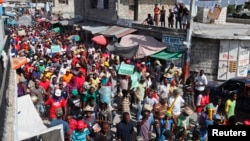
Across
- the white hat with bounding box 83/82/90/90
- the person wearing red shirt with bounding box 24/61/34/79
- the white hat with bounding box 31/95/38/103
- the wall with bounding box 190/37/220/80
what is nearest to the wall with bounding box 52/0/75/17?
the wall with bounding box 190/37/220/80

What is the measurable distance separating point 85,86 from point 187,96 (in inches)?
140

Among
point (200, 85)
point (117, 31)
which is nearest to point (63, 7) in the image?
point (117, 31)

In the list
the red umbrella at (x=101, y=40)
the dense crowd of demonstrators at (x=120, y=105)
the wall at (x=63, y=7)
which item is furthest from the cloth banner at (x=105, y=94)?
the wall at (x=63, y=7)

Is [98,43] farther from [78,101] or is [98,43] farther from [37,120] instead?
[37,120]

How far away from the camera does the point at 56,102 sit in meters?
10.6

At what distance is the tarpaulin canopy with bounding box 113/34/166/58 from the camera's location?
1941 cm

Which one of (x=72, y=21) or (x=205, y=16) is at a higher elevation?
(x=205, y=16)

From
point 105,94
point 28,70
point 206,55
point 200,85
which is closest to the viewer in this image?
point 105,94

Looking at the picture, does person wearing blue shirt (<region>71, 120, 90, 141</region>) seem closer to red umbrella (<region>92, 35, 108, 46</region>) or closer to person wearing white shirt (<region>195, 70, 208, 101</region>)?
person wearing white shirt (<region>195, 70, 208, 101</region>)

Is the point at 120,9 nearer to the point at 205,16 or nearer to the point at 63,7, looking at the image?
the point at 205,16

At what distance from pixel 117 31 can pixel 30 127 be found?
652 inches

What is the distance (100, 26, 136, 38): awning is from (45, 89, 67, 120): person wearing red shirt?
11.9 meters

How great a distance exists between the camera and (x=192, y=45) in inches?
731

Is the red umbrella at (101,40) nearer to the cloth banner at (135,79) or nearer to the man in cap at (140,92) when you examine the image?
the cloth banner at (135,79)
